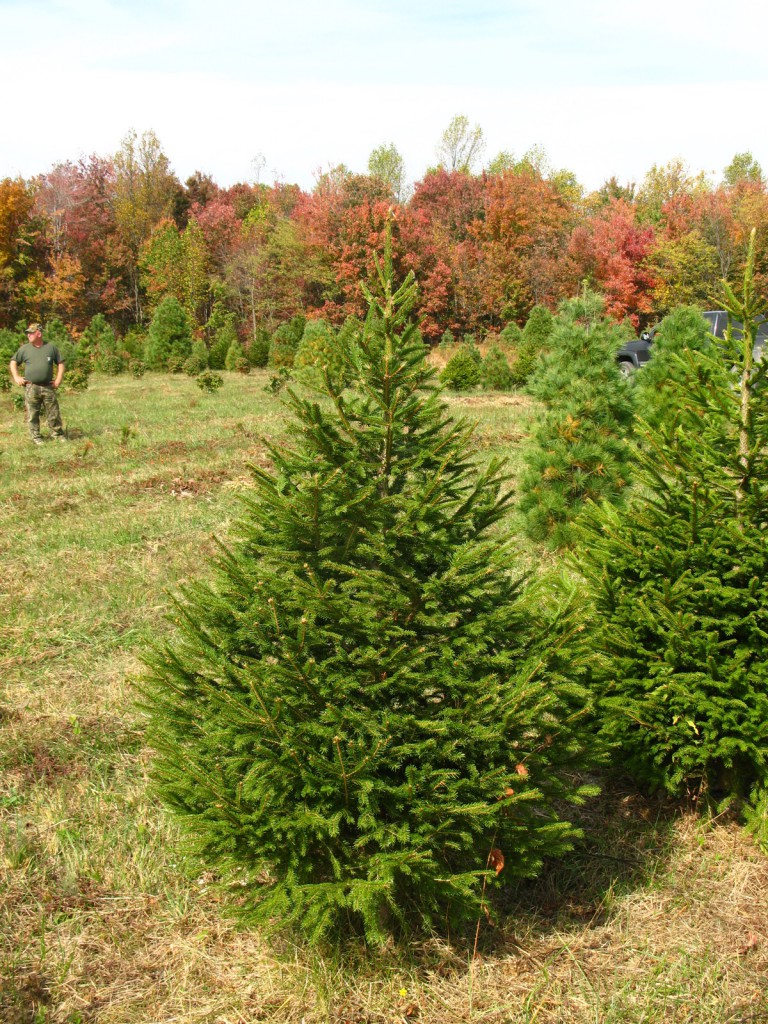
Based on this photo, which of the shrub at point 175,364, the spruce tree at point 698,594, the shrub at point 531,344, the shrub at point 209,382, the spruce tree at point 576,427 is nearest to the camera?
the spruce tree at point 698,594

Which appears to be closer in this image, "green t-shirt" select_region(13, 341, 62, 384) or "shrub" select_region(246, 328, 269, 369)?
"green t-shirt" select_region(13, 341, 62, 384)

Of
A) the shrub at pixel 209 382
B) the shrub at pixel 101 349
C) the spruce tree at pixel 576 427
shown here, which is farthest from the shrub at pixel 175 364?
the spruce tree at pixel 576 427

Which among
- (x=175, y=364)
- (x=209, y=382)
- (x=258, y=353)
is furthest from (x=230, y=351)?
(x=209, y=382)

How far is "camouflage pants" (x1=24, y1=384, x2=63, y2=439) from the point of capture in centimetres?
1308

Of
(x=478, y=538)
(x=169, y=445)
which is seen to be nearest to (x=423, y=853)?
(x=478, y=538)

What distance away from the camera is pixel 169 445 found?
13.0 m

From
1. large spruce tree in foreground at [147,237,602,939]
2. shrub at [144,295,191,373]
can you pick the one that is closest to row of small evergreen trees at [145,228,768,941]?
large spruce tree in foreground at [147,237,602,939]

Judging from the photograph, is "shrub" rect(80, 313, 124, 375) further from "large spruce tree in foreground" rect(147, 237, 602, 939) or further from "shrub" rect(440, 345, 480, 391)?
"large spruce tree in foreground" rect(147, 237, 602, 939)

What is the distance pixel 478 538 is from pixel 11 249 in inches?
1615

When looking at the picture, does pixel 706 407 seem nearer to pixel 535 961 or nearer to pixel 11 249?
pixel 535 961

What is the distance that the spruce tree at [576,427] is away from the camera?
7301mm

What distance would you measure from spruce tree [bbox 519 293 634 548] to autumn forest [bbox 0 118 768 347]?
81.8 feet

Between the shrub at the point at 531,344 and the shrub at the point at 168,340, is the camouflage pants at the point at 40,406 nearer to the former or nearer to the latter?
the shrub at the point at 531,344

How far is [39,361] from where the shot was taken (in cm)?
1303
